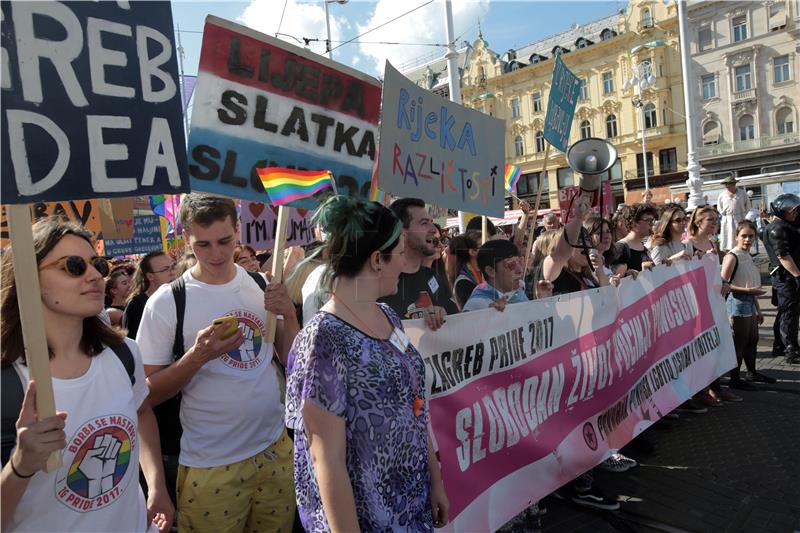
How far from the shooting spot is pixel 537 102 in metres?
47.4

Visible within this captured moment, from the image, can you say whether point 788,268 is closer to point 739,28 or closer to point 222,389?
point 222,389

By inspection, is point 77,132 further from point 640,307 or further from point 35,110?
point 640,307

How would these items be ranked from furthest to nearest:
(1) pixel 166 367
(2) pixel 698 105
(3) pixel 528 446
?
(2) pixel 698 105 → (3) pixel 528 446 → (1) pixel 166 367

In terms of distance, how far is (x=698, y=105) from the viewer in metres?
39.1

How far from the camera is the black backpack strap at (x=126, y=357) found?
186 cm

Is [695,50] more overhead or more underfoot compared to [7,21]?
more overhead

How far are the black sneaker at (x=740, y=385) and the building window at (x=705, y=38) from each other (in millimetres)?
39239

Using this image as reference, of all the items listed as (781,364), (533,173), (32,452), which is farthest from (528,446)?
(533,173)

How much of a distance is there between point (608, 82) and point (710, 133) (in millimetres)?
8883

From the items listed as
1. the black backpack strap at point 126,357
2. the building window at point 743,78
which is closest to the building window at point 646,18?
the building window at point 743,78

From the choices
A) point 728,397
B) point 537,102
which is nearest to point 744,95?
point 537,102

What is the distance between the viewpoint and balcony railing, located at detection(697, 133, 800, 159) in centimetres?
3481

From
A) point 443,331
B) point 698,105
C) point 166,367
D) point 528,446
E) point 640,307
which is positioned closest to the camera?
point 166,367

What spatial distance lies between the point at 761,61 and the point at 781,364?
124 ft
